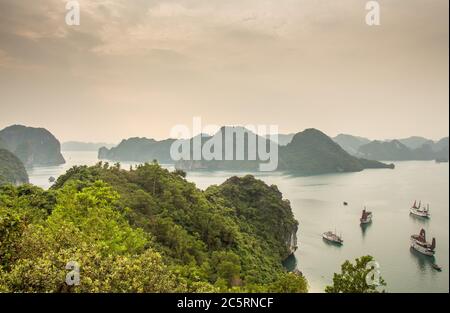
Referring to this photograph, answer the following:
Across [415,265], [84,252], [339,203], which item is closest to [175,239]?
[84,252]

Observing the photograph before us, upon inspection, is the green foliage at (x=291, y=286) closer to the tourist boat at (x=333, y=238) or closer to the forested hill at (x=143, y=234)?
the forested hill at (x=143, y=234)

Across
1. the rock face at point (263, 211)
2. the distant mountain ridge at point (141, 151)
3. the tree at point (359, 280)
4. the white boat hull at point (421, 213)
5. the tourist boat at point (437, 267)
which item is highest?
the distant mountain ridge at point (141, 151)

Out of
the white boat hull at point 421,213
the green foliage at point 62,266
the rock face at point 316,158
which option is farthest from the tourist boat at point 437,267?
the rock face at point 316,158

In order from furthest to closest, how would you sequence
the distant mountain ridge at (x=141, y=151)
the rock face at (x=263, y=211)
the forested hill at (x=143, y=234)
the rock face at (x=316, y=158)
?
the rock face at (x=316, y=158) < the distant mountain ridge at (x=141, y=151) < the rock face at (x=263, y=211) < the forested hill at (x=143, y=234)

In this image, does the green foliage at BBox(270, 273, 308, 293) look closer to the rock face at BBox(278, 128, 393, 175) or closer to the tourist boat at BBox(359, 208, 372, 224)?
the tourist boat at BBox(359, 208, 372, 224)

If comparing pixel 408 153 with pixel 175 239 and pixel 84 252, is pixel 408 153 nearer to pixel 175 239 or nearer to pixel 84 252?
pixel 175 239

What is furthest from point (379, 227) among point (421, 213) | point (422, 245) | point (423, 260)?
point (423, 260)
